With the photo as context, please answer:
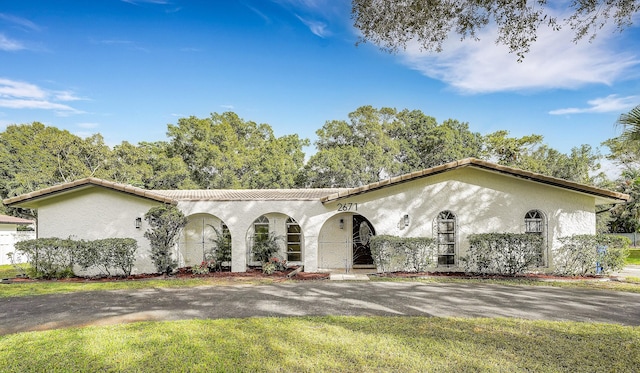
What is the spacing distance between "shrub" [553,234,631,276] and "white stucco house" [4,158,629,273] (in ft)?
1.33

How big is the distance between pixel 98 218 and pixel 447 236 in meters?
14.4

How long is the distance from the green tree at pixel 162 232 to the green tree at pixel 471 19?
1001 centimetres

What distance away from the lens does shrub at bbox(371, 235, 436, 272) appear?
13516mm

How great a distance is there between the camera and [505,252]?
43.0 feet

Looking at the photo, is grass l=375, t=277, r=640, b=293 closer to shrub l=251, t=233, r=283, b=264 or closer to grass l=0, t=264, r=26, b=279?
shrub l=251, t=233, r=283, b=264

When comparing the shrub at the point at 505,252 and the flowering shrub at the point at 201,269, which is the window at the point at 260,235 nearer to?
the flowering shrub at the point at 201,269

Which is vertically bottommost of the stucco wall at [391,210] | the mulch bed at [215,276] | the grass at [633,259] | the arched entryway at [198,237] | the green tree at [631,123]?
the grass at [633,259]

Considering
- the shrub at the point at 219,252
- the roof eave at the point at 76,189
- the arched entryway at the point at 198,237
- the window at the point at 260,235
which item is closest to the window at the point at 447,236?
the window at the point at 260,235

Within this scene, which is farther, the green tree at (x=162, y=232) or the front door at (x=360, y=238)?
the front door at (x=360, y=238)

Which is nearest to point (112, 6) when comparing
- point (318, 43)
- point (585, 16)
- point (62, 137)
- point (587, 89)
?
point (318, 43)

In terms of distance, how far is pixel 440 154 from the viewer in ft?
115

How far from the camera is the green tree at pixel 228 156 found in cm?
3431

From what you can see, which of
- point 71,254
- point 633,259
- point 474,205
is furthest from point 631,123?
point 633,259

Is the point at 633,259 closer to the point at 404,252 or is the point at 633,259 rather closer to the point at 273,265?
the point at 404,252
